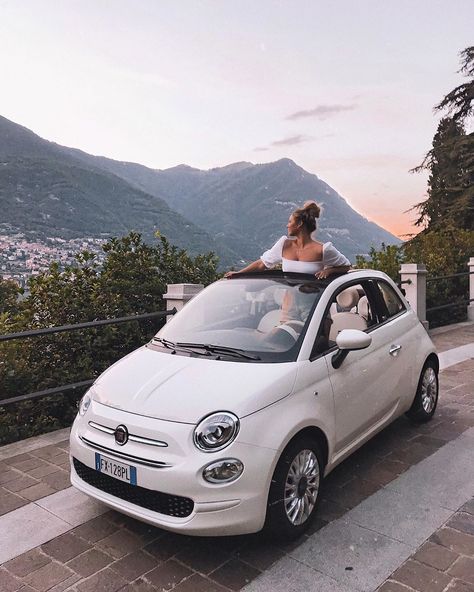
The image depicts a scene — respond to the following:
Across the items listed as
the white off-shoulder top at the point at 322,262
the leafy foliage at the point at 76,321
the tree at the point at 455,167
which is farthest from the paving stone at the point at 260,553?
the tree at the point at 455,167

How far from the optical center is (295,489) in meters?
2.85

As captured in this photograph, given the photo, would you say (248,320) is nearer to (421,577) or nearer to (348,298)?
(348,298)

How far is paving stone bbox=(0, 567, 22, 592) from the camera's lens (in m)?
2.53

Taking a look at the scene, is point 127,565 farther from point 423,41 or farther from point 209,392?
point 423,41

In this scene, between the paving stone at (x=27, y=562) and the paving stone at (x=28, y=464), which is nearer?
the paving stone at (x=27, y=562)

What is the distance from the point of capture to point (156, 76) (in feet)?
50.7

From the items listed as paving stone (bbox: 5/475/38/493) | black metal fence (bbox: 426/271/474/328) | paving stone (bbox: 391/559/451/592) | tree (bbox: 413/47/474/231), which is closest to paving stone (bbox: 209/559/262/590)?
paving stone (bbox: 391/559/451/592)

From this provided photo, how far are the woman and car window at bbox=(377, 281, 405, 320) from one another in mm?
587

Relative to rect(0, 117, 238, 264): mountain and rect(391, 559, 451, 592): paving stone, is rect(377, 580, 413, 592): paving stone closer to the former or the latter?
rect(391, 559, 451, 592): paving stone

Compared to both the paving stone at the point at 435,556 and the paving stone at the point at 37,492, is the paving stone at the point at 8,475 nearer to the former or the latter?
the paving stone at the point at 37,492

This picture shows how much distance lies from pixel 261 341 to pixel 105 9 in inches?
370

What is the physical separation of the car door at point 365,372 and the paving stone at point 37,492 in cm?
205

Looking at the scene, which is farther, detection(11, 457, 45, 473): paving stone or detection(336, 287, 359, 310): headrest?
detection(11, 457, 45, 473): paving stone

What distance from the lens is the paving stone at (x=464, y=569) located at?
2.54 meters
